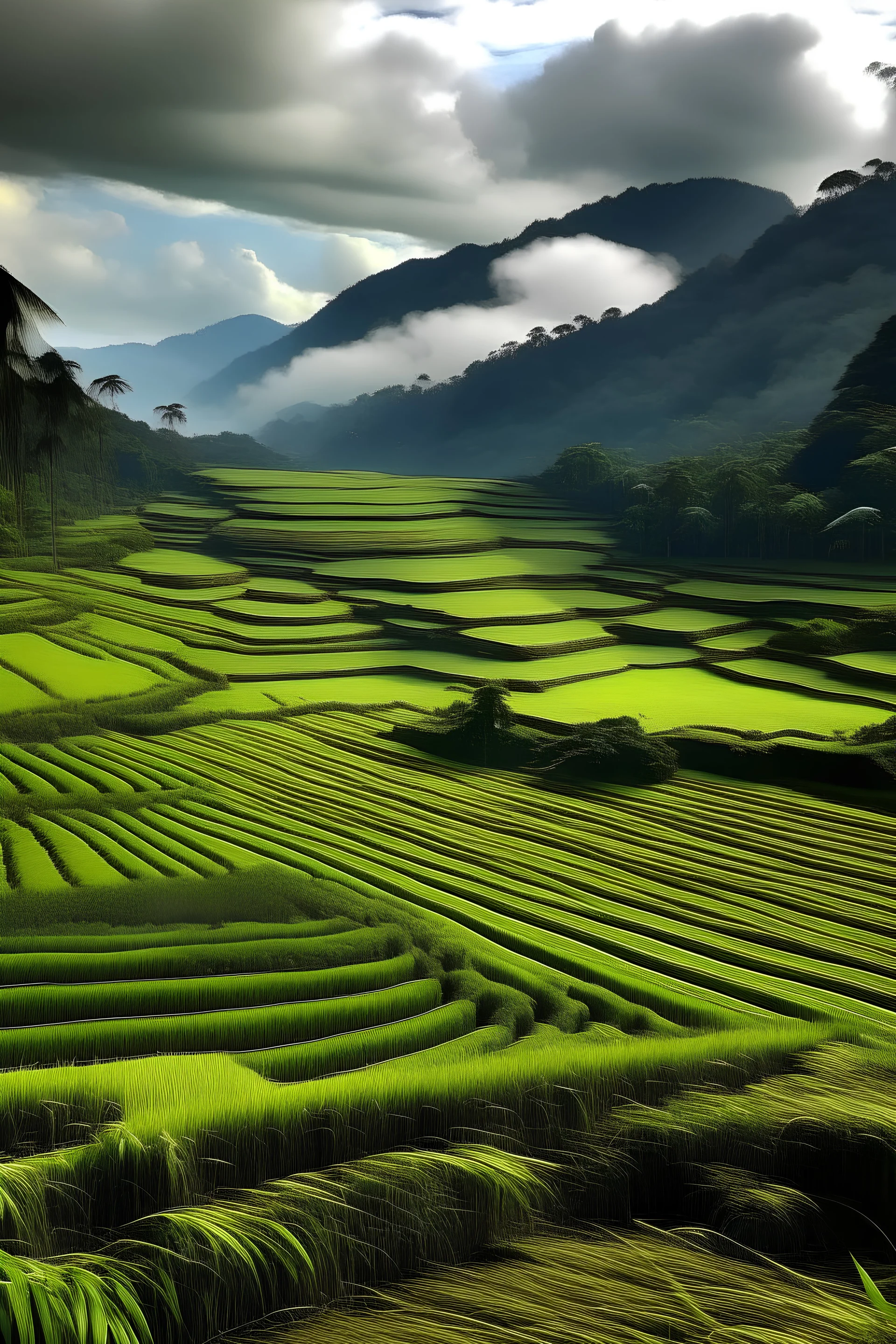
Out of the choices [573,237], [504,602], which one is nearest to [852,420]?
[504,602]

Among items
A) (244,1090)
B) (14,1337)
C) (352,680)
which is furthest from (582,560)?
(14,1337)

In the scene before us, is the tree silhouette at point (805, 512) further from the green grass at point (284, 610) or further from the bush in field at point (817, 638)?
the green grass at point (284, 610)

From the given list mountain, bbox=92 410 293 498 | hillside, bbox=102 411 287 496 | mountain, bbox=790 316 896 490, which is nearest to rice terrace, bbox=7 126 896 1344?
mountain, bbox=790 316 896 490

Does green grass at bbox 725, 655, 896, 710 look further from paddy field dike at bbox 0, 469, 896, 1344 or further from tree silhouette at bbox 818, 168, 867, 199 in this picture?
tree silhouette at bbox 818, 168, 867, 199

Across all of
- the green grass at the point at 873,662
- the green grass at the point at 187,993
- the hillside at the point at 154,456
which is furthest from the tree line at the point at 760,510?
the green grass at the point at 187,993

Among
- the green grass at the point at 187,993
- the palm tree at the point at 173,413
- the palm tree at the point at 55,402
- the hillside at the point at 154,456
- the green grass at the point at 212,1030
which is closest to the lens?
the green grass at the point at 212,1030

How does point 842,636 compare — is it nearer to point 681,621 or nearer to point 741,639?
point 741,639

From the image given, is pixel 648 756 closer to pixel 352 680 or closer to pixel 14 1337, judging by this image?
pixel 352 680
